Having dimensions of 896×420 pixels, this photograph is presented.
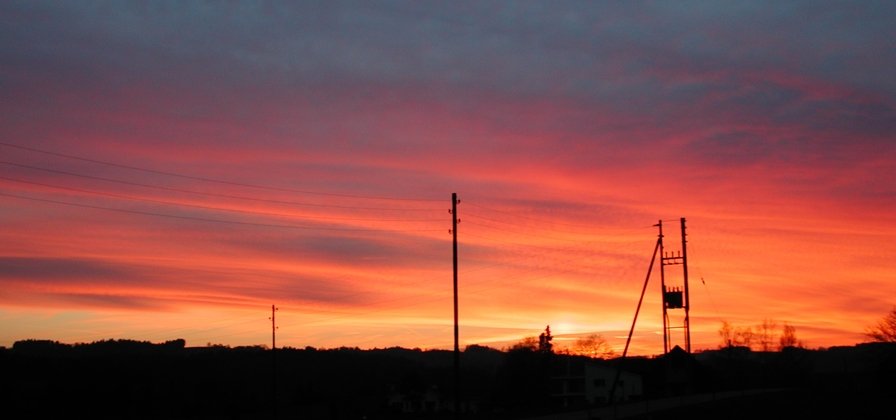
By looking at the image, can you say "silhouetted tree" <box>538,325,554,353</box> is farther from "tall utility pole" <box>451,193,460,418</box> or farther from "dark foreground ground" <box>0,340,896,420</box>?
"tall utility pole" <box>451,193,460,418</box>

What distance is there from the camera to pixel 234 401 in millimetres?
101375

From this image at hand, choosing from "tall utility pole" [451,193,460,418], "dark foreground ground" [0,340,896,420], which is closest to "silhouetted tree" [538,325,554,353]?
"dark foreground ground" [0,340,896,420]

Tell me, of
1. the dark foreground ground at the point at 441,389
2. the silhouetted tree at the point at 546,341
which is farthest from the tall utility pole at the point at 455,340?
the silhouetted tree at the point at 546,341

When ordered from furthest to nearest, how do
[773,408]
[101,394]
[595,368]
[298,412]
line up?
[595,368] < [101,394] < [298,412] < [773,408]

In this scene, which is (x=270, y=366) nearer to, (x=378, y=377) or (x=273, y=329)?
(x=378, y=377)

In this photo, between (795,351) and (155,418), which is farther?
(795,351)

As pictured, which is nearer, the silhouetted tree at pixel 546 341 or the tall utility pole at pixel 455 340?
the tall utility pole at pixel 455 340

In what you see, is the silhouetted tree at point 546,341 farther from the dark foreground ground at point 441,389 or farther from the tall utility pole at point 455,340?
the tall utility pole at point 455,340

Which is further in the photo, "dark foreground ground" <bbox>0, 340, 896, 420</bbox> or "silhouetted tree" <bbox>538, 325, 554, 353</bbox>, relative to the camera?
"silhouetted tree" <bbox>538, 325, 554, 353</bbox>

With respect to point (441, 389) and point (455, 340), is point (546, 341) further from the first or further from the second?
point (455, 340)

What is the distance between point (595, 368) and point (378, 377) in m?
61.0

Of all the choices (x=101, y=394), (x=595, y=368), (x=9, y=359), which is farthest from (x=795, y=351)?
(x=9, y=359)

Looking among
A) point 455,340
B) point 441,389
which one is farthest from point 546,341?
point 455,340

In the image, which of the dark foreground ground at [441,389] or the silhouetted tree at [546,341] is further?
the silhouetted tree at [546,341]
